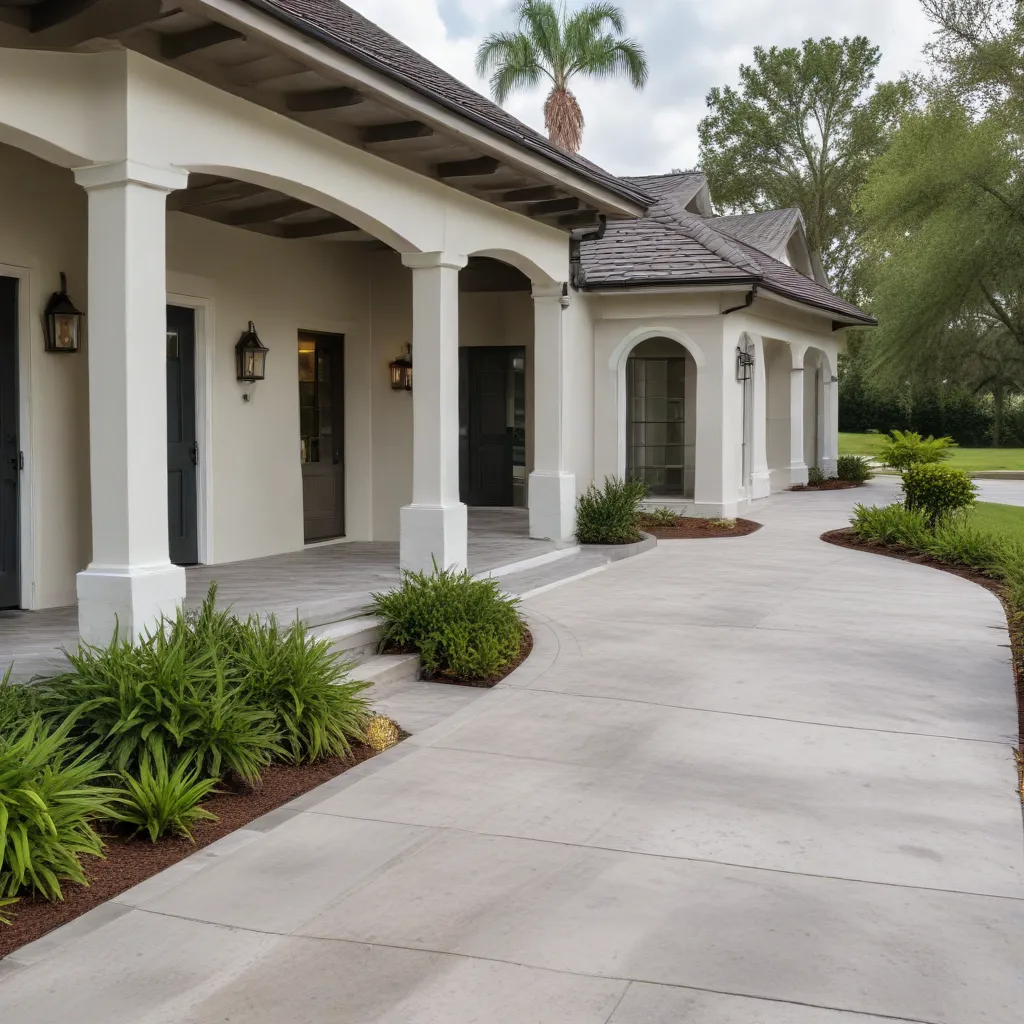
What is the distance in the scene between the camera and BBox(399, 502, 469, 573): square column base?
31.3ft

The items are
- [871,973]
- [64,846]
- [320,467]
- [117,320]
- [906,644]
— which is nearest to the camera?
[871,973]

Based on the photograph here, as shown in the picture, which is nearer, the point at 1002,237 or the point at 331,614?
the point at 331,614

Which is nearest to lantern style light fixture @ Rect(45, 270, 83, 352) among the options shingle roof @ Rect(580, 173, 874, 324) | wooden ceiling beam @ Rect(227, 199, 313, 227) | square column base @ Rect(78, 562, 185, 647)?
wooden ceiling beam @ Rect(227, 199, 313, 227)

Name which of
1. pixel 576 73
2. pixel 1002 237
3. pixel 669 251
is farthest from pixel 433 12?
pixel 669 251

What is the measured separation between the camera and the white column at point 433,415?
9.47m

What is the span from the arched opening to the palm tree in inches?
706

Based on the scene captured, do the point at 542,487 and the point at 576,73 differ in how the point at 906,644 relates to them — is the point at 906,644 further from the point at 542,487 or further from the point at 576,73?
the point at 576,73

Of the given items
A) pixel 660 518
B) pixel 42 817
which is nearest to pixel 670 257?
pixel 660 518

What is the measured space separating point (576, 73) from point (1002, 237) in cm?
1427

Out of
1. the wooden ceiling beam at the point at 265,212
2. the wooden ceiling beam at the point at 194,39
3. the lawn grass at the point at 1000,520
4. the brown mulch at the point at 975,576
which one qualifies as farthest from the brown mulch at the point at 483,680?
the lawn grass at the point at 1000,520

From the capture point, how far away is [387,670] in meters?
7.17

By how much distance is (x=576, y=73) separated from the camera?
33625 mm

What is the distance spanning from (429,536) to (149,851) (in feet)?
17.4

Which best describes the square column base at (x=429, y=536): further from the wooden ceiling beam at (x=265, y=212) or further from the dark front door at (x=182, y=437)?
the wooden ceiling beam at (x=265, y=212)
